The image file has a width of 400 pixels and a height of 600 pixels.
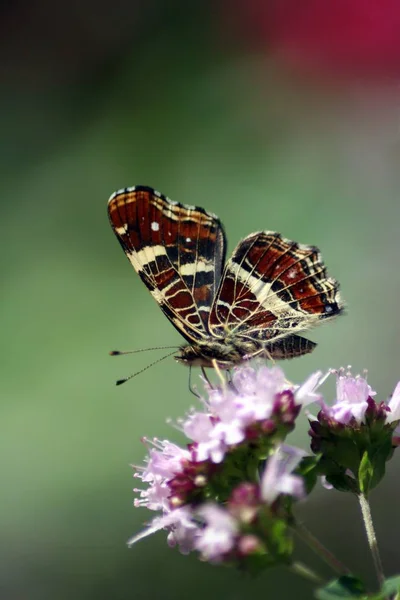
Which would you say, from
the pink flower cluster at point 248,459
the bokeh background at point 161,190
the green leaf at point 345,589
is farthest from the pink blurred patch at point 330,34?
the green leaf at point 345,589

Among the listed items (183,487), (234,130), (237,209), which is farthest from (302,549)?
(234,130)

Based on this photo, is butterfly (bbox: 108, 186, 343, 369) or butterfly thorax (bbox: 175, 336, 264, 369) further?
butterfly (bbox: 108, 186, 343, 369)

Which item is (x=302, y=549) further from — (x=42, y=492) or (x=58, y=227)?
(x=58, y=227)

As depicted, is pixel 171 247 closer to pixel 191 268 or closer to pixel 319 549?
pixel 191 268

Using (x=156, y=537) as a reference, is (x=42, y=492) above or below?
above

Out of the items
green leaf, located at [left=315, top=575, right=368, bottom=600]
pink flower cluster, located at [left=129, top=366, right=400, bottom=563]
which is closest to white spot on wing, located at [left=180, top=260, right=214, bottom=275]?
pink flower cluster, located at [left=129, top=366, right=400, bottom=563]

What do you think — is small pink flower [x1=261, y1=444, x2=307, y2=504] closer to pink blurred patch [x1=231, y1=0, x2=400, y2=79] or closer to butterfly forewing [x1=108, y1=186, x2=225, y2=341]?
butterfly forewing [x1=108, y1=186, x2=225, y2=341]

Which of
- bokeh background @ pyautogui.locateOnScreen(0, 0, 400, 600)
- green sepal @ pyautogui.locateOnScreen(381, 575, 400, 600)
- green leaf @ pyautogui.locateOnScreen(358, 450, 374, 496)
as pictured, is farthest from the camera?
bokeh background @ pyautogui.locateOnScreen(0, 0, 400, 600)
